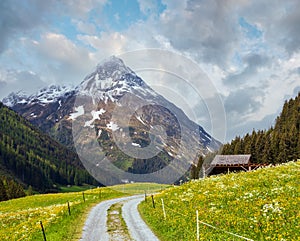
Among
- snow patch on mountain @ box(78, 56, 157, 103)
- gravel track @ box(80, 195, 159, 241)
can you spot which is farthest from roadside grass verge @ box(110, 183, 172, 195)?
gravel track @ box(80, 195, 159, 241)

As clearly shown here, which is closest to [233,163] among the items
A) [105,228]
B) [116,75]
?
[105,228]

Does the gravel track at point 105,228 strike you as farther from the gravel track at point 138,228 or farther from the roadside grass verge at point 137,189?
the roadside grass verge at point 137,189

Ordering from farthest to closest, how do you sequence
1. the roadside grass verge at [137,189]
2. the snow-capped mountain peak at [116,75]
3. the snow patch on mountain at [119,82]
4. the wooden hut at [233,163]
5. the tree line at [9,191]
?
the tree line at [9,191]
the roadside grass verge at [137,189]
the wooden hut at [233,163]
the snow-capped mountain peak at [116,75]
the snow patch on mountain at [119,82]

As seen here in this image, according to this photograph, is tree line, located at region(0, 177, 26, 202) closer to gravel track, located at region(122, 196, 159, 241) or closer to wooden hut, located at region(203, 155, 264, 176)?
wooden hut, located at region(203, 155, 264, 176)

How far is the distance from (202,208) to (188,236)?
719 centimetres

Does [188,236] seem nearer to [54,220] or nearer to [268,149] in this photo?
[54,220]

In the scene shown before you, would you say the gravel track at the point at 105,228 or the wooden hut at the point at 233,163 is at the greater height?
the wooden hut at the point at 233,163

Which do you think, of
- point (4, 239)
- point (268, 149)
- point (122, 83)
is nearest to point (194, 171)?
point (268, 149)

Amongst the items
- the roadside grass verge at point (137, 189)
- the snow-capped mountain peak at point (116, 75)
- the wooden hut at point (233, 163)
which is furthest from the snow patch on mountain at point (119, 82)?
the wooden hut at point (233, 163)

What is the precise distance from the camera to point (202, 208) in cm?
2850

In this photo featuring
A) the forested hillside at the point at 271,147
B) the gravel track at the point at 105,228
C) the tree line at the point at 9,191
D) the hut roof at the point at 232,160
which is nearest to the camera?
the gravel track at the point at 105,228

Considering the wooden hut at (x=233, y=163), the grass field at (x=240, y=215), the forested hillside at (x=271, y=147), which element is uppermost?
the forested hillside at (x=271, y=147)

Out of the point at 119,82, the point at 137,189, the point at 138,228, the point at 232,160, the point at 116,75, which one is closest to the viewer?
the point at 138,228

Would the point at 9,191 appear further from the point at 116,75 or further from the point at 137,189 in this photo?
the point at 116,75
